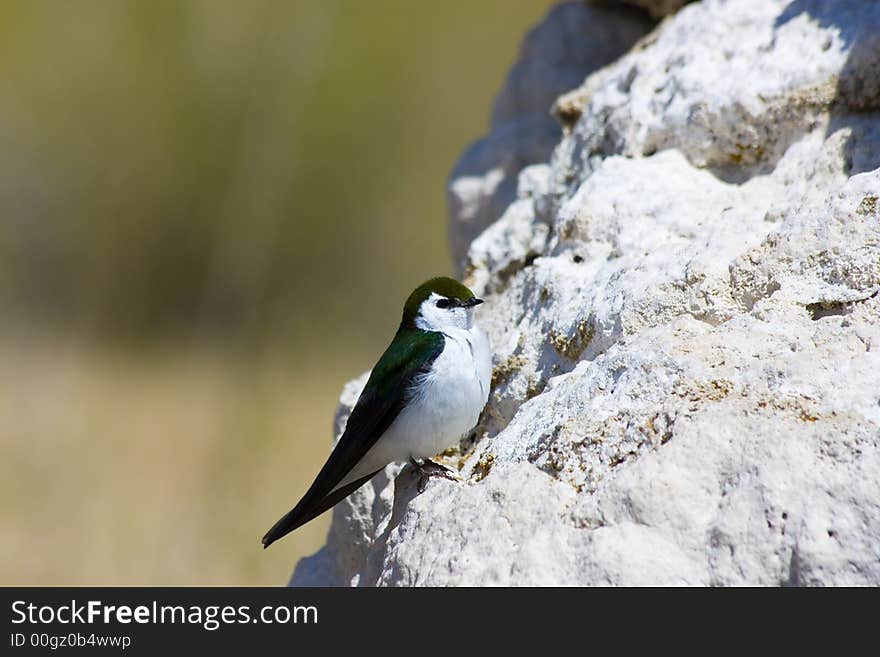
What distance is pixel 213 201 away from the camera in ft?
33.8

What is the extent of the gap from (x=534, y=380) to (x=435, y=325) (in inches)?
15.4

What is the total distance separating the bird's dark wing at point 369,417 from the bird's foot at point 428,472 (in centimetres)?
16

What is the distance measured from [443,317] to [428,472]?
0.58m

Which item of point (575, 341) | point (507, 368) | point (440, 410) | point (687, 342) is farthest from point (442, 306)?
point (687, 342)

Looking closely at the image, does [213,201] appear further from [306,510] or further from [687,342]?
[687,342]

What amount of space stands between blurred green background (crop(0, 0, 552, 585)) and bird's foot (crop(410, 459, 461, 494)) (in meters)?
6.04

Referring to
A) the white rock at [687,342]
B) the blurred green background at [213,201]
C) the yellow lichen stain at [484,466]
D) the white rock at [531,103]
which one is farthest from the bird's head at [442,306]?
the blurred green background at [213,201]

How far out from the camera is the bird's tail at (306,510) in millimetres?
3338

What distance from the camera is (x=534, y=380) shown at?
11.0 ft

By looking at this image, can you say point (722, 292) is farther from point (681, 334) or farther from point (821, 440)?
point (821, 440)

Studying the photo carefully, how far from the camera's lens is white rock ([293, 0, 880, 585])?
2277 mm

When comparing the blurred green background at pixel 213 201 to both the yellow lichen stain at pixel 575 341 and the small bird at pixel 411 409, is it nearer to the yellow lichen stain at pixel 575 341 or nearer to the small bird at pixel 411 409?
the small bird at pixel 411 409

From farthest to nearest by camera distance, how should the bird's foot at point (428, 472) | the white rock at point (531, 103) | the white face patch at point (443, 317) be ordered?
the white rock at point (531, 103)
the white face patch at point (443, 317)
the bird's foot at point (428, 472)

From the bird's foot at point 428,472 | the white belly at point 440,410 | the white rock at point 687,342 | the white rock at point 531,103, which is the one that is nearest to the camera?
the white rock at point 687,342
